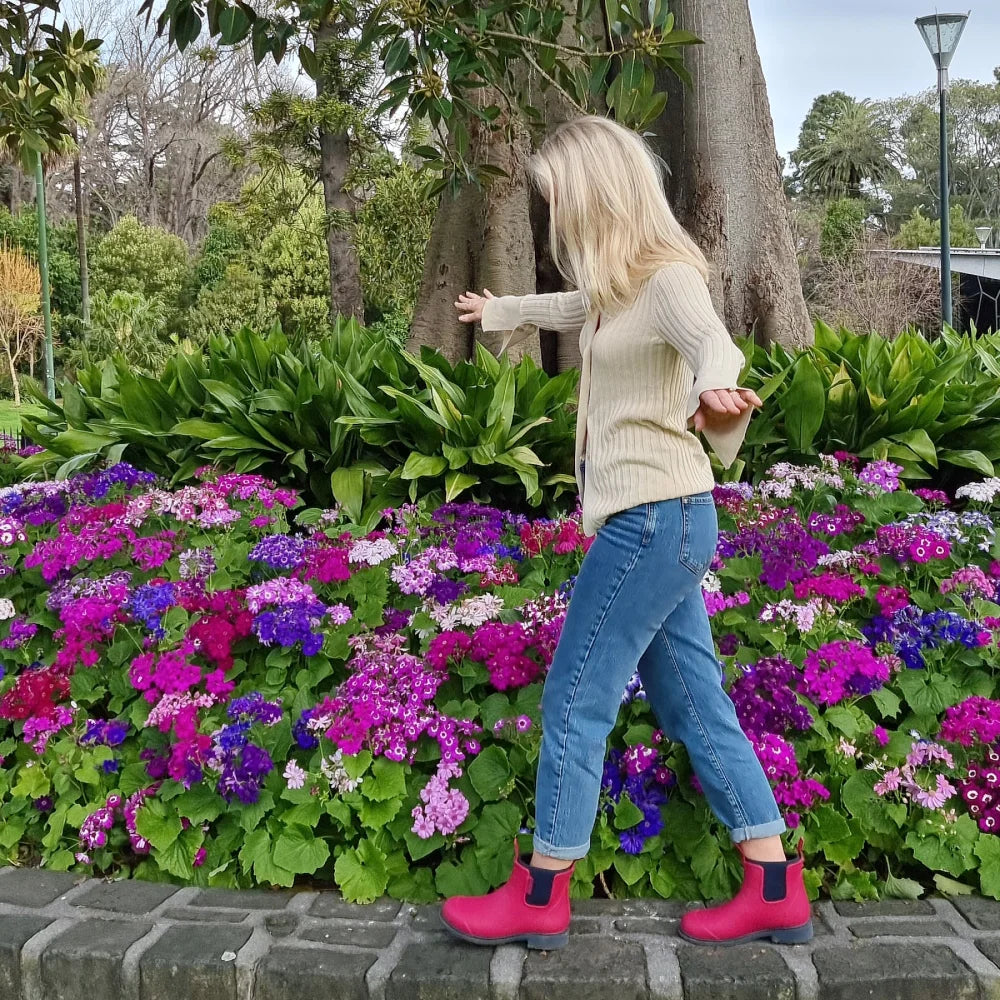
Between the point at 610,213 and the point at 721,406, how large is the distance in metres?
0.50

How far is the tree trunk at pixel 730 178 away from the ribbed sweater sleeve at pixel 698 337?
3.18 m

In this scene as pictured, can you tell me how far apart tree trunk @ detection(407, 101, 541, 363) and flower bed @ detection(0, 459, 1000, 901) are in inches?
96.6

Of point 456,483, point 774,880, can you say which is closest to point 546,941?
point 774,880

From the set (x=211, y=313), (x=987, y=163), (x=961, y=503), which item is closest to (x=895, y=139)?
(x=987, y=163)

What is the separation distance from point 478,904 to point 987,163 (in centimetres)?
6294

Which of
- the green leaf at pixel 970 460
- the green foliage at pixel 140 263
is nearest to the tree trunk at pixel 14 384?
the green foliage at pixel 140 263

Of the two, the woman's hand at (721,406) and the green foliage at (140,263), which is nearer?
the woman's hand at (721,406)

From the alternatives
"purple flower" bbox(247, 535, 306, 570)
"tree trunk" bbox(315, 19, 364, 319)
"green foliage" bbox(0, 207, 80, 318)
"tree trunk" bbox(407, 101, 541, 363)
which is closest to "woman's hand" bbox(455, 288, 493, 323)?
"purple flower" bbox(247, 535, 306, 570)

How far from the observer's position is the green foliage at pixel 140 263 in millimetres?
24062

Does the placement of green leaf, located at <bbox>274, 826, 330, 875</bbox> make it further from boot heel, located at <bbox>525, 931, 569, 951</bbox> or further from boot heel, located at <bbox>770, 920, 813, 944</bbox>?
boot heel, located at <bbox>770, 920, 813, 944</bbox>

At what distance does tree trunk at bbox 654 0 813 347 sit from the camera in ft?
16.4

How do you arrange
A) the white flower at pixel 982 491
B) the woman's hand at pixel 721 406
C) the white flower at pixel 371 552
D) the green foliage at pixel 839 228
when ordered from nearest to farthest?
the woman's hand at pixel 721 406
the white flower at pixel 371 552
the white flower at pixel 982 491
the green foliage at pixel 839 228

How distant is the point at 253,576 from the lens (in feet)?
10.9

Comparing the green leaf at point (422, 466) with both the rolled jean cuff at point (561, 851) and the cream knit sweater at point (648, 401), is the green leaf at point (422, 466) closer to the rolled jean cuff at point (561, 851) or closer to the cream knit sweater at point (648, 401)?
the cream knit sweater at point (648, 401)
